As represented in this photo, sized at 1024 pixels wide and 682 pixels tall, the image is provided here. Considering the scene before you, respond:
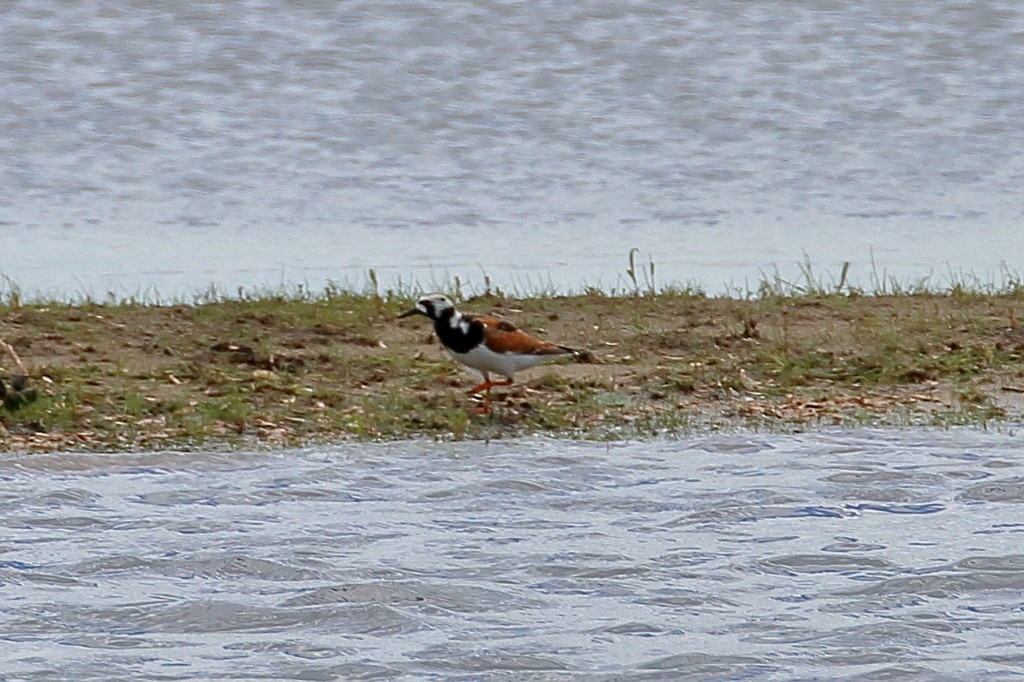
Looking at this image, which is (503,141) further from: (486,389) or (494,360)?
(494,360)

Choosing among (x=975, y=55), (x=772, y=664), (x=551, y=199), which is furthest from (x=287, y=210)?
(x=772, y=664)

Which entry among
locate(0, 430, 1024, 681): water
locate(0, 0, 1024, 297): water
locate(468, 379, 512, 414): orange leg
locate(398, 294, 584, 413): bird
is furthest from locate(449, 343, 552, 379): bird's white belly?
locate(0, 0, 1024, 297): water

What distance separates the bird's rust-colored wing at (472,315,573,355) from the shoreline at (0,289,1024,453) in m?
0.26

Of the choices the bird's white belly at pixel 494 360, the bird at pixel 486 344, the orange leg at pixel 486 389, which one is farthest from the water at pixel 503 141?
the bird's white belly at pixel 494 360

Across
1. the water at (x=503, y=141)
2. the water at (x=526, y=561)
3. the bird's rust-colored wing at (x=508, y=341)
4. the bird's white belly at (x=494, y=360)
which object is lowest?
the water at (x=526, y=561)

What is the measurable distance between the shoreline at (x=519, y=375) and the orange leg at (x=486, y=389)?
0.08 metres

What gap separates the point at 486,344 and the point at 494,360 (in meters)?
0.09

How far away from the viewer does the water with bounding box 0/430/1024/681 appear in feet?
21.1

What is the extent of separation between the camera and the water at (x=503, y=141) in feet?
52.1

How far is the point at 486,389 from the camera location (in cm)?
1035

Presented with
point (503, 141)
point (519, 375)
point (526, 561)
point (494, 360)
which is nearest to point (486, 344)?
point (494, 360)

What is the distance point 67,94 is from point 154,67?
129 centimetres

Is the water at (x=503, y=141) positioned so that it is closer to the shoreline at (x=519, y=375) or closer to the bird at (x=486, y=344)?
the shoreline at (x=519, y=375)

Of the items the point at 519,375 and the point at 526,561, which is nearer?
the point at 526,561
